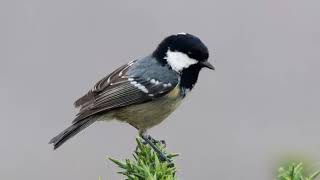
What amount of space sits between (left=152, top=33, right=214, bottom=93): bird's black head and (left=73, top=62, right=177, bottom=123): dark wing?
0.38 feet

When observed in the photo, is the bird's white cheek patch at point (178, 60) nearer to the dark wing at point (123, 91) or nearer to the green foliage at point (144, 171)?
the dark wing at point (123, 91)

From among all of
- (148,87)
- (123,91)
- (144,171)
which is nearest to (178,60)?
(148,87)

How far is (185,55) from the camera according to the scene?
3590 mm

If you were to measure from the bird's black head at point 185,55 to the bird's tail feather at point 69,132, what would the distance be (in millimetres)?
599

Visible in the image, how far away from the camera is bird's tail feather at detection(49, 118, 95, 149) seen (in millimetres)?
3365

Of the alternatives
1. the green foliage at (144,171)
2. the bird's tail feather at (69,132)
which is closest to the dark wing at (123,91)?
the bird's tail feather at (69,132)

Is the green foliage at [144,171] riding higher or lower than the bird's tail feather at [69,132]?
lower

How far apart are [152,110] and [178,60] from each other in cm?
35

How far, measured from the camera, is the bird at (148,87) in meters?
3.65

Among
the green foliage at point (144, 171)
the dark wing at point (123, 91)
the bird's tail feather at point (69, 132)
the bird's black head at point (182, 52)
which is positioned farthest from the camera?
the dark wing at point (123, 91)

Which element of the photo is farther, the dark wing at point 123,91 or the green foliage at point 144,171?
the dark wing at point 123,91

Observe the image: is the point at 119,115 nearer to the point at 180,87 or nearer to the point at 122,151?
the point at 180,87

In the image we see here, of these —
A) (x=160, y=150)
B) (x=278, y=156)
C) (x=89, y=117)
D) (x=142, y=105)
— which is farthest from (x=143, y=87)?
(x=278, y=156)

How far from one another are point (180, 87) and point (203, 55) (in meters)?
0.28
